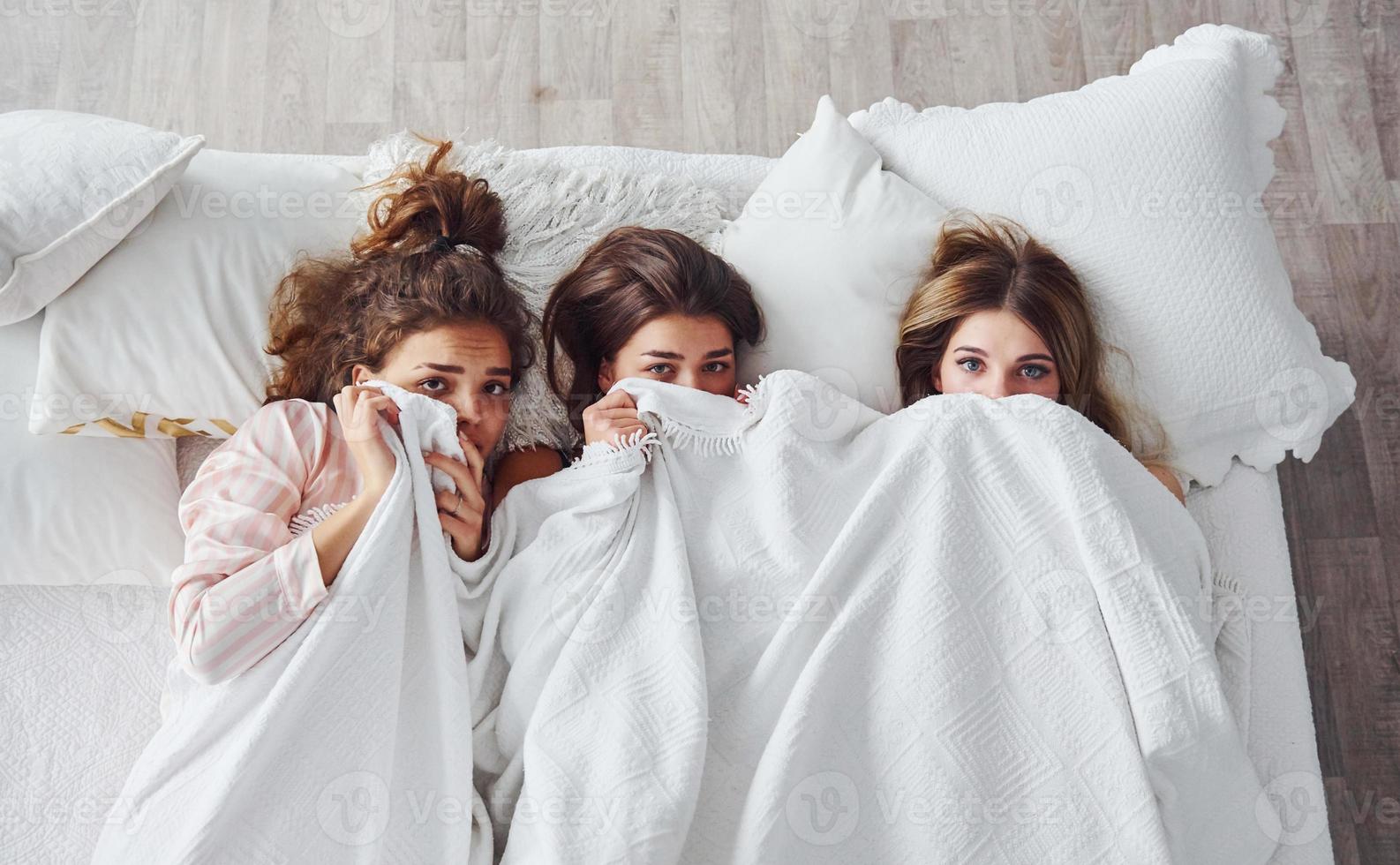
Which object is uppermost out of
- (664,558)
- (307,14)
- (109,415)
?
(307,14)

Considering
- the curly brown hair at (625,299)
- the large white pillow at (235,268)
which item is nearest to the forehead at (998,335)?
the curly brown hair at (625,299)

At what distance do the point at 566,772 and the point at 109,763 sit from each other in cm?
60

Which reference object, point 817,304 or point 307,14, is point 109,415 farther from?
point 307,14

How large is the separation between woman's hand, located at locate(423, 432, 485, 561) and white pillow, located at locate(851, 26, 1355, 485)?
2.73 ft

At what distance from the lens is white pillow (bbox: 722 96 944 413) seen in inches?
62.0

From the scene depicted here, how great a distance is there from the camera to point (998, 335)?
1.51 meters

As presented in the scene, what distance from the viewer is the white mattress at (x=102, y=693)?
4.32 ft

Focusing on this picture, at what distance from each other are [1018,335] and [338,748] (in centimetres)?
100

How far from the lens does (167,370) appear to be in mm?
1443

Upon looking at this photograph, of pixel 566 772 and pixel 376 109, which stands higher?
pixel 376 109

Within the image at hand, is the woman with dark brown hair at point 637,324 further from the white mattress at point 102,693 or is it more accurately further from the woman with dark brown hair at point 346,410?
the white mattress at point 102,693

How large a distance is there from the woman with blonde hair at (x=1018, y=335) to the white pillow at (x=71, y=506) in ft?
3.44

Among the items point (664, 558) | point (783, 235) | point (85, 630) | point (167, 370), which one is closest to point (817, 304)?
point (783, 235)

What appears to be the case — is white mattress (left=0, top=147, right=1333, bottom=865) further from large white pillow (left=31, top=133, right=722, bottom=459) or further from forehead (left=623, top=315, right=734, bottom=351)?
forehead (left=623, top=315, right=734, bottom=351)
